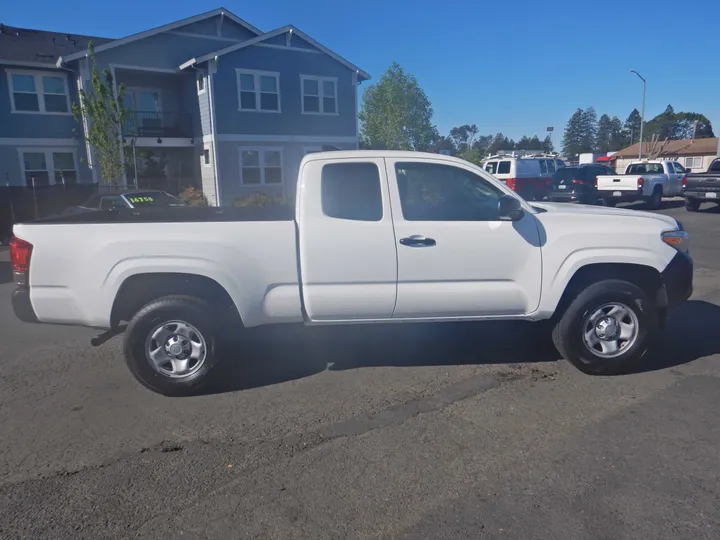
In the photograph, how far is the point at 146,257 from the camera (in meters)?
4.29

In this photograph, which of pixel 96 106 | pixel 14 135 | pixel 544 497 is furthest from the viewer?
pixel 14 135

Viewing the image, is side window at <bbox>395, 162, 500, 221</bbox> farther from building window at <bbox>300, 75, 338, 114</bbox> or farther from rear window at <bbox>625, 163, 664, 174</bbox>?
building window at <bbox>300, 75, 338, 114</bbox>

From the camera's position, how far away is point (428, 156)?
4.71 meters

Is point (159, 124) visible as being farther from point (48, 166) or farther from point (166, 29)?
point (48, 166)

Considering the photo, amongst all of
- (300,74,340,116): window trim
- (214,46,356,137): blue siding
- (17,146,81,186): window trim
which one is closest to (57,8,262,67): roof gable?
(214,46,356,137): blue siding

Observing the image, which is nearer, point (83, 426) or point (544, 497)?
point (544, 497)

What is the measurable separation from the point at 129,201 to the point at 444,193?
35.3 ft

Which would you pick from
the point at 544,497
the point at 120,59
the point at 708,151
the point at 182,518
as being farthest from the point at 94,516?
the point at 708,151

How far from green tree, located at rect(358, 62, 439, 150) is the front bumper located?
4207cm

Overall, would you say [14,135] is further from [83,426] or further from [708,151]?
[708,151]

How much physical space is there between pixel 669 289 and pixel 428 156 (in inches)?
96.6

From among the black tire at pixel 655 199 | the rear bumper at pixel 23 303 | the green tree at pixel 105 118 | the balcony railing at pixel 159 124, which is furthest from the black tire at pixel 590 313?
the balcony railing at pixel 159 124

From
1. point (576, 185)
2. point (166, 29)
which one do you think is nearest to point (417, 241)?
point (576, 185)

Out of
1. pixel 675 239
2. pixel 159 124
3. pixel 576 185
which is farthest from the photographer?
pixel 159 124
